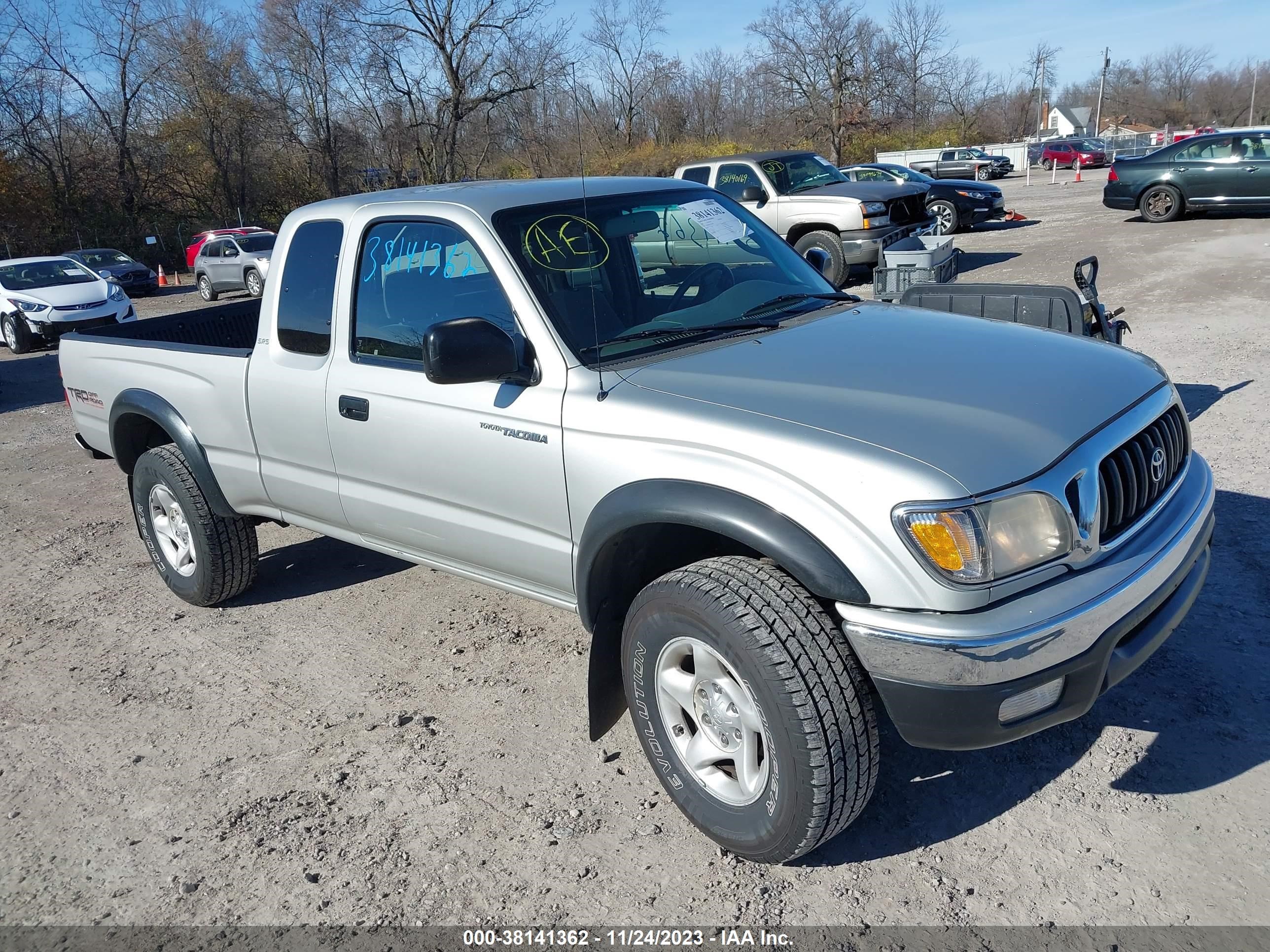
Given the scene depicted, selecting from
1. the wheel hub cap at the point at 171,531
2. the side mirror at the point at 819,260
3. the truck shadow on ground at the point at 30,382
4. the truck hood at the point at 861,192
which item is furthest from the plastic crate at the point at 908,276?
the truck shadow on ground at the point at 30,382

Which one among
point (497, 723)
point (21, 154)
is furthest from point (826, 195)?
point (21, 154)

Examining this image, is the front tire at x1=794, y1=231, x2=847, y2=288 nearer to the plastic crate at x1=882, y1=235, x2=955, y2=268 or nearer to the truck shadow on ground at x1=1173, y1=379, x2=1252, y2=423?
the plastic crate at x1=882, y1=235, x2=955, y2=268

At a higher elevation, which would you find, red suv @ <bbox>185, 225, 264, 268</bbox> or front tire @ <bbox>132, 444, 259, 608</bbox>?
red suv @ <bbox>185, 225, 264, 268</bbox>

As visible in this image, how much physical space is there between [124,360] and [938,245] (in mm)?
7601

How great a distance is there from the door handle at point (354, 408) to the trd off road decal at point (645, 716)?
1493 millimetres

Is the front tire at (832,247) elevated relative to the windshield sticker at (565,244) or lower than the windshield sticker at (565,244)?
lower

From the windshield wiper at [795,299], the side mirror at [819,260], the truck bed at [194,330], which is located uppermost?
the side mirror at [819,260]

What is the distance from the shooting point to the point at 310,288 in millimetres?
4105

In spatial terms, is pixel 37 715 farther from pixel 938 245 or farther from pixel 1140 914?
pixel 938 245

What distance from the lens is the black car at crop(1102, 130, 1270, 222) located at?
56.5 feet

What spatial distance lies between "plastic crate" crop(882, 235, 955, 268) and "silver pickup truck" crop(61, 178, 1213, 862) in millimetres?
5169

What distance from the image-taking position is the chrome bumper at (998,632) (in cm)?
236

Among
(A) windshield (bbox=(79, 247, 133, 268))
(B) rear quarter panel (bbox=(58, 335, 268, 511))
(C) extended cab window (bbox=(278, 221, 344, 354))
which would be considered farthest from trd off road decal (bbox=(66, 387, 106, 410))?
(A) windshield (bbox=(79, 247, 133, 268))

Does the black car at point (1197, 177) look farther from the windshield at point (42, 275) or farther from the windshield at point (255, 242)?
the windshield at point (42, 275)
